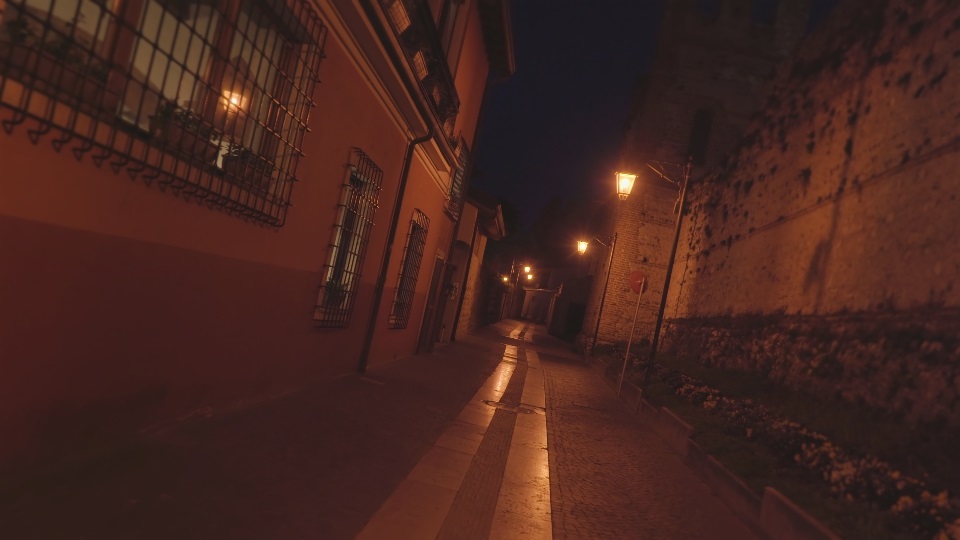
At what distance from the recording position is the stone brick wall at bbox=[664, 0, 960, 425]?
6.73 metres

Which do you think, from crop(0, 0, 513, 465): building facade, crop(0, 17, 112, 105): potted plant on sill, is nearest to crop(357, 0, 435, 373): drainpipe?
crop(0, 0, 513, 465): building facade

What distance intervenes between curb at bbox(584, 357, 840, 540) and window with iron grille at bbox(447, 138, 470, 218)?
6.75m

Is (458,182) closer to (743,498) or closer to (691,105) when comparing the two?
(743,498)

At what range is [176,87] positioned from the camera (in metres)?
3.91

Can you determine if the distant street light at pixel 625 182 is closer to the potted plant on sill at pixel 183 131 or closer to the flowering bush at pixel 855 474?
the flowering bush at pixel 855 474

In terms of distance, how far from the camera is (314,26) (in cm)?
514

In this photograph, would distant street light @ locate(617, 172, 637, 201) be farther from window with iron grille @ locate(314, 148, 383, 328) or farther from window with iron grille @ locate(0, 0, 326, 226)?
window with iron grille @ locate(0, 0, 326, 226)

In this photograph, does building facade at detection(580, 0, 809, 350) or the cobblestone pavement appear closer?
the cobblestone pavement

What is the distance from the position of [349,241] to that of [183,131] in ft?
12.3

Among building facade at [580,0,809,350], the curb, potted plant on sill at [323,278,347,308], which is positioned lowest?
the curb

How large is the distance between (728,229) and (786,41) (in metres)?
13.7

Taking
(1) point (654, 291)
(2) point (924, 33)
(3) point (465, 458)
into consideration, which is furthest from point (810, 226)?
(1) point (654, 291)

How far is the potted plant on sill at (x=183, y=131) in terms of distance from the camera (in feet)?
12.1

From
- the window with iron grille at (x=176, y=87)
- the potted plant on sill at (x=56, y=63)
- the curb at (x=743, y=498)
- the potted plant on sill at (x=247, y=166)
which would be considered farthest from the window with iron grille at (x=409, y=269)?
the potted plant on sill at (x=56, y=63)
